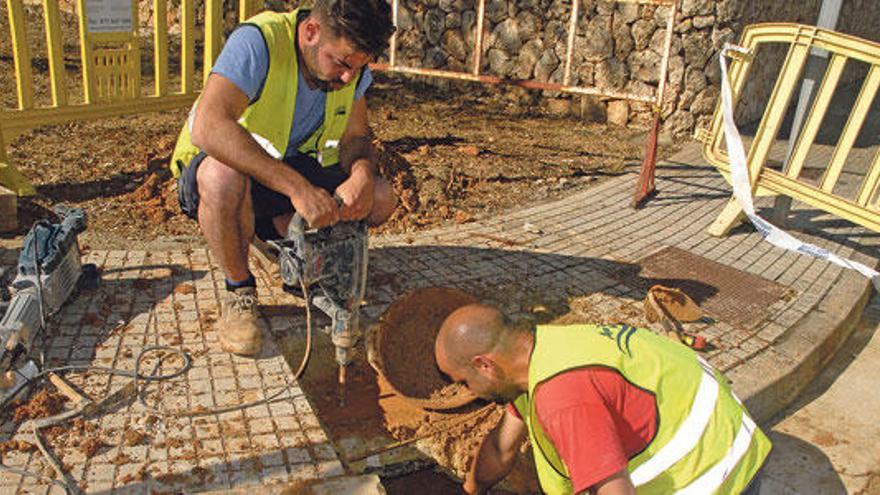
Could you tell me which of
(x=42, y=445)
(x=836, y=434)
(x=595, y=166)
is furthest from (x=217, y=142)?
(x=595, y=166)

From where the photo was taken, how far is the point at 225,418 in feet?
10.0

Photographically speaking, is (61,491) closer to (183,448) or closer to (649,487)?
(183,448)

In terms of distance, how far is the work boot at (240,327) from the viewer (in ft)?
11.2

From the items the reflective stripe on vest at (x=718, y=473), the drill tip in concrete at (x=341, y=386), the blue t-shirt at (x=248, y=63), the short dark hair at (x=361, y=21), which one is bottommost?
the drill tip in concrete at (x=341, y=386)

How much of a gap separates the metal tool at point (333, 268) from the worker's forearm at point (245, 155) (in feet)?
0.60

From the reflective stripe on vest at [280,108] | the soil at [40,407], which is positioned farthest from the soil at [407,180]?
the reflective stripe on vest at [280,108]

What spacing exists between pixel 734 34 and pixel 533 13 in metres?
2.40

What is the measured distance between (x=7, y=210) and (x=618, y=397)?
4127 mm

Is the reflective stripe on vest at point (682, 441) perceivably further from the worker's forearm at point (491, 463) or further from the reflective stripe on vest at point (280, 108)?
the reflective stripe on vest at point (280, 108)

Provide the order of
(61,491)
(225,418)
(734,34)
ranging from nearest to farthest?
(61,491)
(225,418)
(734,34)

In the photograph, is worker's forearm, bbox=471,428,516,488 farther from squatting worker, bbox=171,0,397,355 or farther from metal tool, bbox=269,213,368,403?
squatting worker, bbox=171,0,397,355

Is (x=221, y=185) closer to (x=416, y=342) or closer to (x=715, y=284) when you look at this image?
(x=416, y=342)

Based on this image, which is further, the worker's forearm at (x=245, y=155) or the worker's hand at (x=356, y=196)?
the worker's hand at (x=356, y=196)

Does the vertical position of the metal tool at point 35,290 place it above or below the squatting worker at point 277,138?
below
